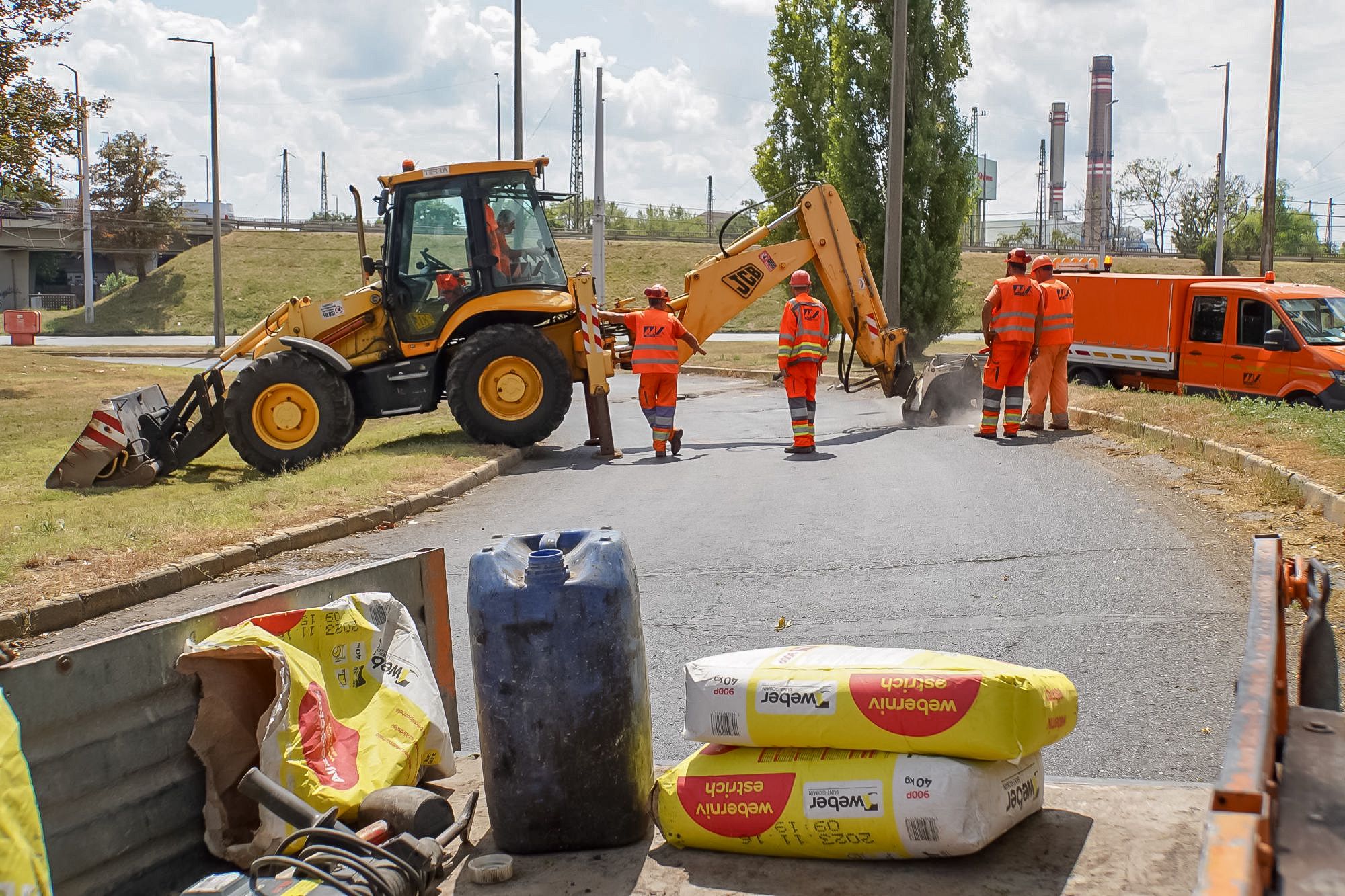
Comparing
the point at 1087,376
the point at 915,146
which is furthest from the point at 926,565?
the point at 915,146

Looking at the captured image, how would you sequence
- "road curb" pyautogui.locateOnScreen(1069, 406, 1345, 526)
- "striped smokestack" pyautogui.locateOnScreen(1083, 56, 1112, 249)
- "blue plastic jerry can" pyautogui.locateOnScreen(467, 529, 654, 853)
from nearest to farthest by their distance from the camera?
"blue plastic jerry can" pyautogui.locateOnScreen(467, 529, 654, 853) → "road curb" pyautogui.locateOnScreen(1069, 406, 1345, 526) → "striped smokestack" pyautogui.locateOnScreen(1083, 56, 1112, 249)

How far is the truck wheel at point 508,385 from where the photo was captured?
45.2ft

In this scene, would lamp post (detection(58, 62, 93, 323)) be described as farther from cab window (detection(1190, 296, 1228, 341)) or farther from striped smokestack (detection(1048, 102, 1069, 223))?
striped smokestack (detection(1048, 102, 1069, 223))

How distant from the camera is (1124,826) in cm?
395

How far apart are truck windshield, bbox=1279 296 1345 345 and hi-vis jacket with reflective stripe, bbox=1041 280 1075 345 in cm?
398

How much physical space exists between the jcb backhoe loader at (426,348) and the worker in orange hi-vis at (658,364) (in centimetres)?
43

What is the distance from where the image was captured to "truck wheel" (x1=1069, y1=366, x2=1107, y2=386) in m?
19.6

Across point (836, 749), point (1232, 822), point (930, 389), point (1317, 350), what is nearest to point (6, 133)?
point (930, 389)

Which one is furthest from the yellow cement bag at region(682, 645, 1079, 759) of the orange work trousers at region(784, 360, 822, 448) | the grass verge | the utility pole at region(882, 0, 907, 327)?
the utility pole at region(882, 0, 907, 327)

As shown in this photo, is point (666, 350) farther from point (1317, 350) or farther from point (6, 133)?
point (6, 133)

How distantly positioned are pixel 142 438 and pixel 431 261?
11.6ft

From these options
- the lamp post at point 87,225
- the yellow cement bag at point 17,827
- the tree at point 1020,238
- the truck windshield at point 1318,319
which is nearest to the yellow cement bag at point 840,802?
the yellow cement bag at point 17,827

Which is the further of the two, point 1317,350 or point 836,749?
point 1317,350

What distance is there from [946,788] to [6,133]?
2201 cm
